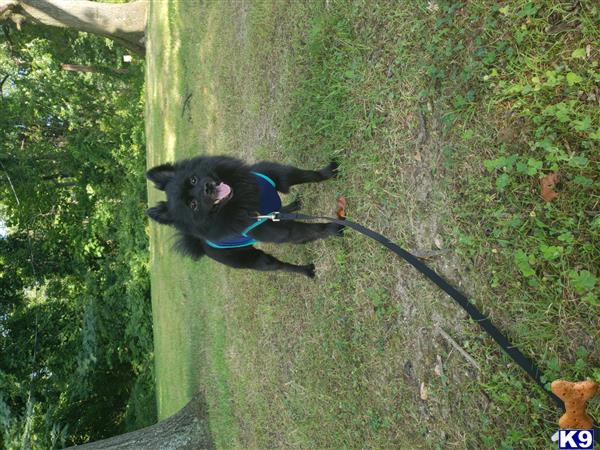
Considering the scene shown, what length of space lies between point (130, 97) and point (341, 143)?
12.0m

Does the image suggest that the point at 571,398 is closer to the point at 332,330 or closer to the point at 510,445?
the point at 510,445

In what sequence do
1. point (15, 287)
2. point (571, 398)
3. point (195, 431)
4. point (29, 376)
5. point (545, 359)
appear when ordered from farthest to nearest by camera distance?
1. point (15, 287)
2. point (29, 376)
3. point (195, 431)
4. point (545, 359)
5. point (571, 398)

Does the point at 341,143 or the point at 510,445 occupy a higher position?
the point at 341,143

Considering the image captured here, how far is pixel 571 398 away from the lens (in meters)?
2.24

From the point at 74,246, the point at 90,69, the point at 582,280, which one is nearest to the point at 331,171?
the point at 582,280

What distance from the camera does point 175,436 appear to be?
607cm

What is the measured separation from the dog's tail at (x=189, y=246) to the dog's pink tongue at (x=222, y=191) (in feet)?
2.70

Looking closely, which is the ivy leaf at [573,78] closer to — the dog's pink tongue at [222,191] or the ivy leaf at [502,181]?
the ivy leaf at [502,181]

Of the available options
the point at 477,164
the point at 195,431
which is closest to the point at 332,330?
the point at 477,164

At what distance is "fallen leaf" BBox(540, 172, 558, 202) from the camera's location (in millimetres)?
2453

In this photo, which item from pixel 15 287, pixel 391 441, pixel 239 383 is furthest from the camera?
pixel 15 287

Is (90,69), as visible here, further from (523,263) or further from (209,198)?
(523,263)

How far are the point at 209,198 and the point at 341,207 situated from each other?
49.3 inches

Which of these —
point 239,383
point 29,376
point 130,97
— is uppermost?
point 130,97
